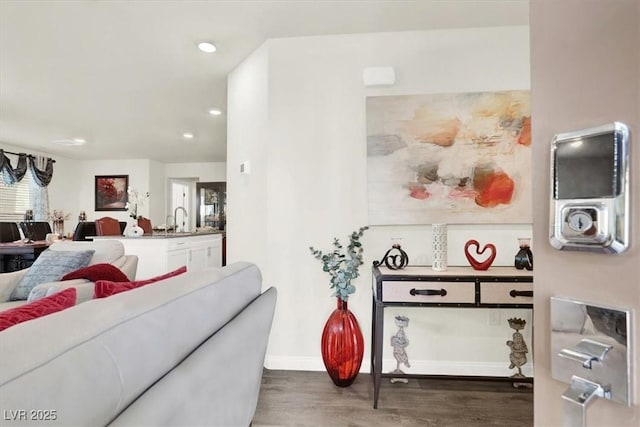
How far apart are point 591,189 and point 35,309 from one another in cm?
118

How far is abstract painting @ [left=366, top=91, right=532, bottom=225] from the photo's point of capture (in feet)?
7.91

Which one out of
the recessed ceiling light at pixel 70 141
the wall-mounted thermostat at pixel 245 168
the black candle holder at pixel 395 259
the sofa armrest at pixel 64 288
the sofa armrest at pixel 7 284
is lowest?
the sofa armrest at pixel 7 284

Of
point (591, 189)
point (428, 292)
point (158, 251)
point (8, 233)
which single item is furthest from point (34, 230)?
point (591, 189)

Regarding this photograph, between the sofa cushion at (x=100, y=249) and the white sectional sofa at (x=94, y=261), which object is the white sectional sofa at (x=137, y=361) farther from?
the sofa cushion at (x=100, y=249)

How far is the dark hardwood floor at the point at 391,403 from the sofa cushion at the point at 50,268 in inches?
64.0

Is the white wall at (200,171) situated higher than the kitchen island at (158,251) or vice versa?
the white wall at (200,171)

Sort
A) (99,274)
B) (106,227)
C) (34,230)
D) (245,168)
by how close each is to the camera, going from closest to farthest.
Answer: (99,274), (245,168), (106,227), (34,230)

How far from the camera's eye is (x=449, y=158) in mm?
2459

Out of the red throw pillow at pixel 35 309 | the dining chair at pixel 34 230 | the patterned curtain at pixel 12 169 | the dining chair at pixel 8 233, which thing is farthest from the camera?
the patterned curtain at pixel 12 169

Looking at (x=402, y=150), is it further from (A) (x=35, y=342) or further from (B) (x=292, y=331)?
(A) (x=35, y=342)

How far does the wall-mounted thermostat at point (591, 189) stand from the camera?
0.37 m

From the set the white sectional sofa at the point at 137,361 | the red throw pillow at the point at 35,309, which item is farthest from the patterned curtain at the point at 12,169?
the white sectional sofa at the point at 137,361

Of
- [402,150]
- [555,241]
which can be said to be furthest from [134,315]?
[402,150]

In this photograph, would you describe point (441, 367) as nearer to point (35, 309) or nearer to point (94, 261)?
point (35, 309)
